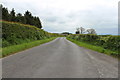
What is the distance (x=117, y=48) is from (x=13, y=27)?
17059 millimetres

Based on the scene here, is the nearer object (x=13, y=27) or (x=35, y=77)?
(x=35, y=77)

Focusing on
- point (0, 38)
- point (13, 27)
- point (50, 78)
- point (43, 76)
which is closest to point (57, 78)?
point (50, 78)

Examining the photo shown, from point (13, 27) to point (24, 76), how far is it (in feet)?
61.0

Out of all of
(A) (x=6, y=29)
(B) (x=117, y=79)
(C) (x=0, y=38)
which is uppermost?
(A) (x=6, y=29)

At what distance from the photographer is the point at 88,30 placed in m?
139

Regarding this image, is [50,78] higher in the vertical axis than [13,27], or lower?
lower

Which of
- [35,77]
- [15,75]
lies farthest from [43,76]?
[15,75]

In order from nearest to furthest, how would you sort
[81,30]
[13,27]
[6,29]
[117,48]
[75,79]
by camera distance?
[75,79]
[117,48]
[6,29]
[13,27]
[81,30]

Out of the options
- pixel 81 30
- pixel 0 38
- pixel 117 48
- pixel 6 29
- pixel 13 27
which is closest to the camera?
pixel 117 48

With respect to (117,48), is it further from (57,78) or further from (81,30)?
(81,30)

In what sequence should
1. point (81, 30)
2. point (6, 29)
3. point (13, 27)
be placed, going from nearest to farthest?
1. point (6, 29)
2. point (13, 27)
3. point (81, 30)

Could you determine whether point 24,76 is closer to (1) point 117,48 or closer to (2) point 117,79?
(2) point 117,79

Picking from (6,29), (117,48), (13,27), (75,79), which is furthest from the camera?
(13,27)

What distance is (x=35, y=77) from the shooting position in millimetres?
5344
